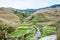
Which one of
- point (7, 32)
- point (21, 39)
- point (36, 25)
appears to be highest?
point (7, 32)

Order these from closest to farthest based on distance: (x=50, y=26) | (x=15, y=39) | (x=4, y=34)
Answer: (x=4, y=34) → (x=15, y=39) → (x=50, y=26)

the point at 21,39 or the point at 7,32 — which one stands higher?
the point at 7,32

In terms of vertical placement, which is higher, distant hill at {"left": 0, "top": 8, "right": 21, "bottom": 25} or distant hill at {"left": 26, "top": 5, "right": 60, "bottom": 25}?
distant hill at {"left": 0, "top": 8, "right": 21, "bottom": 25}

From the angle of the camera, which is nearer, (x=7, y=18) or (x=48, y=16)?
(x=7, y=18)

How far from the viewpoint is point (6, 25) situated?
7.00 m

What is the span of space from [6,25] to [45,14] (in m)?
8.70

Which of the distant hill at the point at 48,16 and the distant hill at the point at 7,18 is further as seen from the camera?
the distant hill at the point at 48,16

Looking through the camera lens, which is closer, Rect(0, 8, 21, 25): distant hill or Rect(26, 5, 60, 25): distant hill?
Rect(0, 8, 21, 25): distant hill

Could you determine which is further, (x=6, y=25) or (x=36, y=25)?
(x=36, y=25)

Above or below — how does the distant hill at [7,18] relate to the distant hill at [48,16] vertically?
above

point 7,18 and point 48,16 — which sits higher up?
point 7,18

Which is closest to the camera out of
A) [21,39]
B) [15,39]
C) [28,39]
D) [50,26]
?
[15,39]

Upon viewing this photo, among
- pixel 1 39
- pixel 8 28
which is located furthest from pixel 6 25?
pixel 1 39

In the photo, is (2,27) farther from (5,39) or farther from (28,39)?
(28,39)
